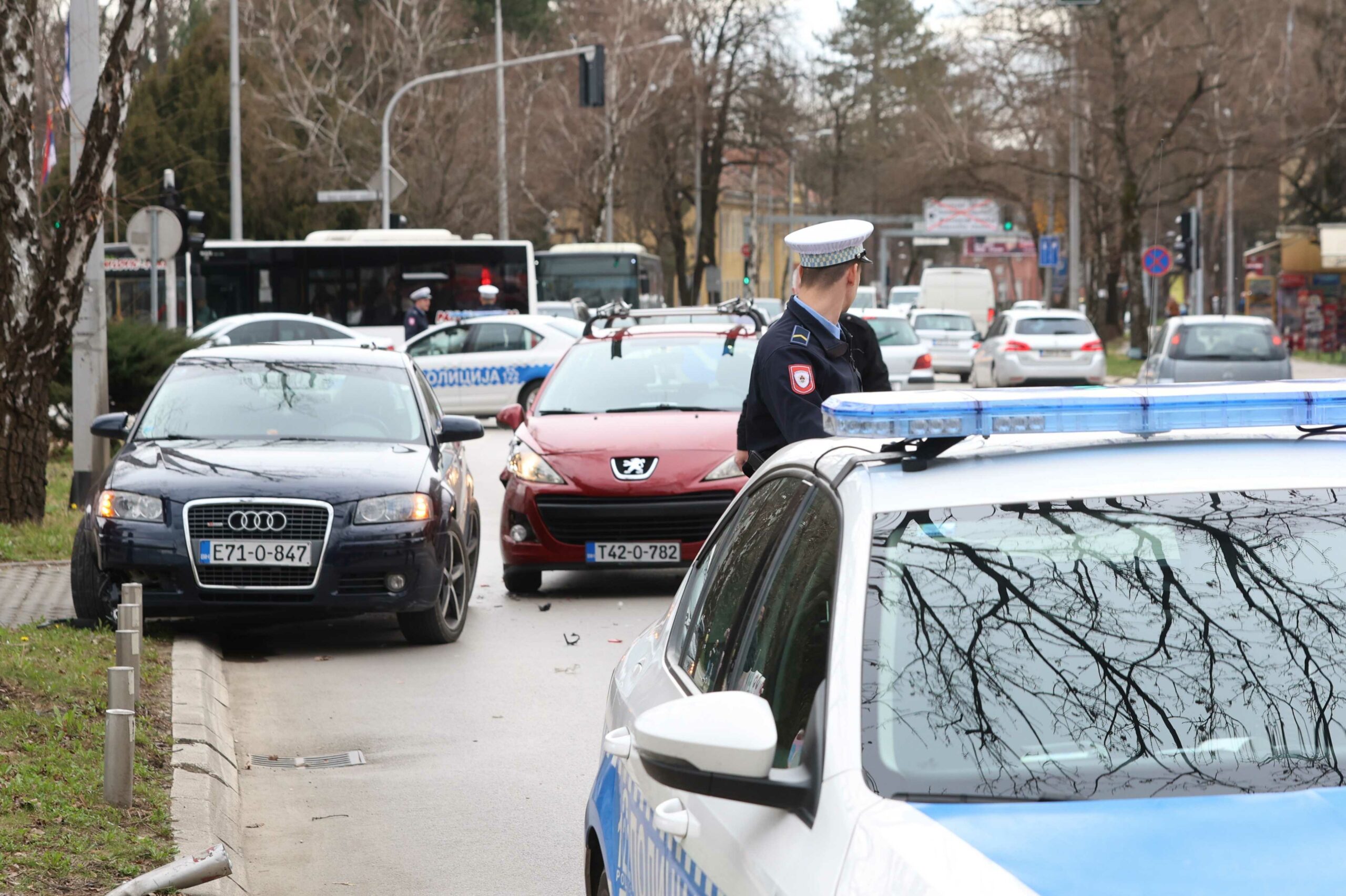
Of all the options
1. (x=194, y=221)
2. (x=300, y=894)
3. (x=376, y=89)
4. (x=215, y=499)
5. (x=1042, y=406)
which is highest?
(x=376, y=89)

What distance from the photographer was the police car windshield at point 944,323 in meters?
41.8

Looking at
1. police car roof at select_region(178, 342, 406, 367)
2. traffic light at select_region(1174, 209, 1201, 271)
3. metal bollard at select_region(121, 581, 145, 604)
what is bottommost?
metal bollard at select_region(121, 581, 145, 604)

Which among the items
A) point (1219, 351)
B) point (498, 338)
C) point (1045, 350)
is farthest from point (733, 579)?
point (1045, 350)

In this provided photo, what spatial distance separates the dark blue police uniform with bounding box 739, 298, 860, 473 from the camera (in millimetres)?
6031

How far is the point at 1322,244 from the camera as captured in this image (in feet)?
159

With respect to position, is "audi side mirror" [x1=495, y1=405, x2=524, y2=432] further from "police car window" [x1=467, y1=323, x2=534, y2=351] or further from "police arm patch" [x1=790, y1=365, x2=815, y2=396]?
"police car window" [x1=467, y1=323, x2=534, y2=351]

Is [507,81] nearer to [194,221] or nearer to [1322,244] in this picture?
[1322,244]

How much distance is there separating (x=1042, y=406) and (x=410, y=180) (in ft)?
165

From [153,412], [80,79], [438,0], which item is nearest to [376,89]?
[438,0]

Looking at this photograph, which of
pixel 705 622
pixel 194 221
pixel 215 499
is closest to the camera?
pixel 705 622

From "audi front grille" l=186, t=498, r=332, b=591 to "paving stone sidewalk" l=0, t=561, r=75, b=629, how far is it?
1.20 m

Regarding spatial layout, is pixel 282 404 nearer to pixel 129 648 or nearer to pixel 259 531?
pixel 259 531

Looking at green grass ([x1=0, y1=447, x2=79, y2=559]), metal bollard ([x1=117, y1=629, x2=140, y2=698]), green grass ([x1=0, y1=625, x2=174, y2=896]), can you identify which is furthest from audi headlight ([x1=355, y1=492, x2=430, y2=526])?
green grass ([x1=0, y1=447, x2=79, y2=559])

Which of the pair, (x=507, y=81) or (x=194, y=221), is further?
(x=507, y=81)
